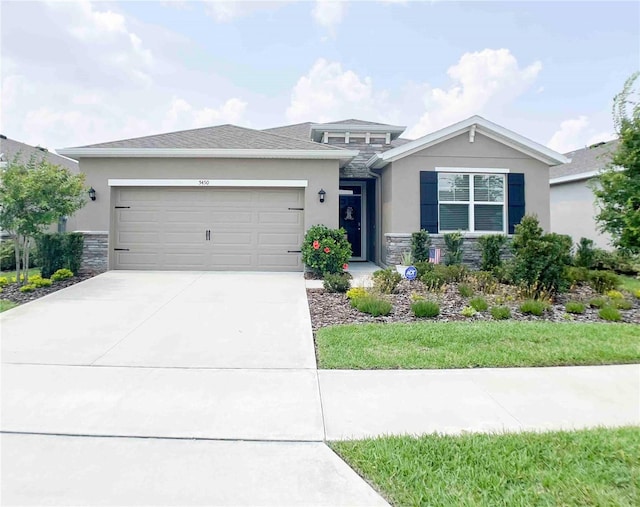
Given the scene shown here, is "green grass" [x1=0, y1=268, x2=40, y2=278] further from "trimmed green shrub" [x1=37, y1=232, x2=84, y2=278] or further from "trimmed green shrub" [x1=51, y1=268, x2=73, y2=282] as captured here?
"trimmed green shrub" [x1=51, y1=268, x2=73, y2=282]

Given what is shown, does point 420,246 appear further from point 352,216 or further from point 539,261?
point 352,216

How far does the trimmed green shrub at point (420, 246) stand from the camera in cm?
1126

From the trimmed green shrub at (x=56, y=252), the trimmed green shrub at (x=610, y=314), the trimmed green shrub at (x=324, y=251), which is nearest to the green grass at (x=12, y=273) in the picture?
the trimmed green shrub at (x=56, y=252)

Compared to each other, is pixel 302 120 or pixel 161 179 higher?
pixel 302 120

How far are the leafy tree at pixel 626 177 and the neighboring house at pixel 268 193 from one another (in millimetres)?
3991

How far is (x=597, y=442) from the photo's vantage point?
9.82 feet

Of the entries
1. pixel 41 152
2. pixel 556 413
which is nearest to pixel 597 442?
pixel 556 413

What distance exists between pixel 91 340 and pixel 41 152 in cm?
1506

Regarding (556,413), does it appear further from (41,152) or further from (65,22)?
(41,152)

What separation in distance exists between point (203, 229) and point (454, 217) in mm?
7226

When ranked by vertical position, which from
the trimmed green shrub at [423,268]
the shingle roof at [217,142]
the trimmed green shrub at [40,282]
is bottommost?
the trimmed green shrub at [40,282]

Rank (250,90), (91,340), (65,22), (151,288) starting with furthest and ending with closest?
(250,90)
(65,22)
(151,288)
(91,340)

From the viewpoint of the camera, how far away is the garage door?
11258 millimetres

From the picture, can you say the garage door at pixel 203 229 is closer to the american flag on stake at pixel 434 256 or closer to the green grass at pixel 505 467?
the american flag on stake at pixel 434 256
